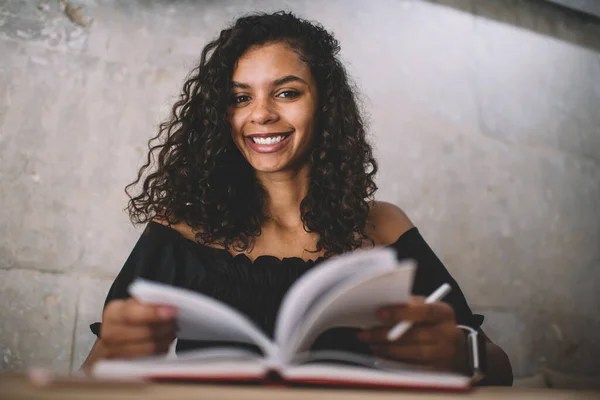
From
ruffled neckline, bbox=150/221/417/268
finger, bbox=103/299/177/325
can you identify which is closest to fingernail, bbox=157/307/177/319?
finger, bbox=103/299/177/325

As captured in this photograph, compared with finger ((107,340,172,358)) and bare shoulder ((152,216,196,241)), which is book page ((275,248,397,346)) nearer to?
finger ((107,340,172,358))

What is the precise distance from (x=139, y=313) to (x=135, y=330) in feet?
0.11

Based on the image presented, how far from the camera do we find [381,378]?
0.59m

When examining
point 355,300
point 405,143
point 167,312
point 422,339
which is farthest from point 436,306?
point 405,143

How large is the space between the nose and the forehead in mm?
59

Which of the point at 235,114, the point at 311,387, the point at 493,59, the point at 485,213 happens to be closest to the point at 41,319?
the point at 235,114

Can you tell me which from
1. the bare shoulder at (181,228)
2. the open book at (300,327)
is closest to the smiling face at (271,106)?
the bare shoulder at (181,228)

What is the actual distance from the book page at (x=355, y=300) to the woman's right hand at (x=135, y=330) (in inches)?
6.7

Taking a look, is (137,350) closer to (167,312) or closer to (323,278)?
(167,312)

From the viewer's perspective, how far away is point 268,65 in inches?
61.9

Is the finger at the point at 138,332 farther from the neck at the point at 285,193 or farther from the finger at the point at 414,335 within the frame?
the neck at the point at 285,193

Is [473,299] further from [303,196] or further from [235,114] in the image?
[235,114]

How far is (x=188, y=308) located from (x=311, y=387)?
17cm

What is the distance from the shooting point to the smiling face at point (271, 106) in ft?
5.10
